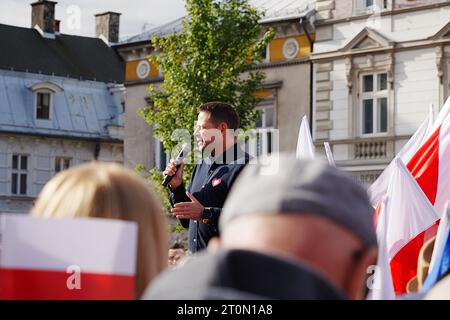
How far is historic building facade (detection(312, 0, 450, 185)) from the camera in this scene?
97.0ft

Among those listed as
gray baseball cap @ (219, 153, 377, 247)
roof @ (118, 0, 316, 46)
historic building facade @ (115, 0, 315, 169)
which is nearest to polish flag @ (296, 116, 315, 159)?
gray baseball cap @ (219, 153, 377, 247)

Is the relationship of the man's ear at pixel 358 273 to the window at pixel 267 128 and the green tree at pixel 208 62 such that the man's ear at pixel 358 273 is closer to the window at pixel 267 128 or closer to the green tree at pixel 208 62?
the green tree at pixel 208 62

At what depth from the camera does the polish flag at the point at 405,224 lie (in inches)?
316

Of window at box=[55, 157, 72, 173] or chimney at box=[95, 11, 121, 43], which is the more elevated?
chimney at box=[95, 11, 121, 43]

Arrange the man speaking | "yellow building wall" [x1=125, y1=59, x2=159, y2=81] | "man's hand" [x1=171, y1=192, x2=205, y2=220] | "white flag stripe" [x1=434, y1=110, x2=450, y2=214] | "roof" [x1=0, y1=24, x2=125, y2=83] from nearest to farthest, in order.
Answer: "man's hand" [x1=171, y1=192, x2=205, y2=220], the man speaking, "white flag stripe" [x1=434, y1=110, x2=450, y2=214], "yellow building wall" [x1=125, y1=59, x2=159, y2=81], "roof" [x1=0, y1=24, x2=125, y2=83]

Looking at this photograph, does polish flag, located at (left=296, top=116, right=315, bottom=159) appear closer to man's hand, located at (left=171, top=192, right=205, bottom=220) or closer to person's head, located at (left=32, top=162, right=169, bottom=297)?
man's hand, located at (left=171, top=192, right=205, bottom=220)

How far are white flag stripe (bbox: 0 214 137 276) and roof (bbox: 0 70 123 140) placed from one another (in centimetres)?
4549

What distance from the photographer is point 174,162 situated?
278 inches

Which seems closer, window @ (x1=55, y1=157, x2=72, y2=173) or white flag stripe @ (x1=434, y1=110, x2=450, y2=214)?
white flag stripe @ (x1=434, y1=110, x2=450, y2=214)

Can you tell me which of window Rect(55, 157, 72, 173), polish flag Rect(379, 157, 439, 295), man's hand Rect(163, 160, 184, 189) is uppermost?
window Rect(55, 157, 72, 173)

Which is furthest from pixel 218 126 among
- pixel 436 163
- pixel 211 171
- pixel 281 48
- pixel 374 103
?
pixel 281 48

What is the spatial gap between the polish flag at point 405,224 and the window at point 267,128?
23195mm

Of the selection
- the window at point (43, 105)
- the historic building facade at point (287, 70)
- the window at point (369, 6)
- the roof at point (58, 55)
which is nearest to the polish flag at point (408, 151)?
the window at point (369, 6)

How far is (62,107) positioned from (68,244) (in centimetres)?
4789
